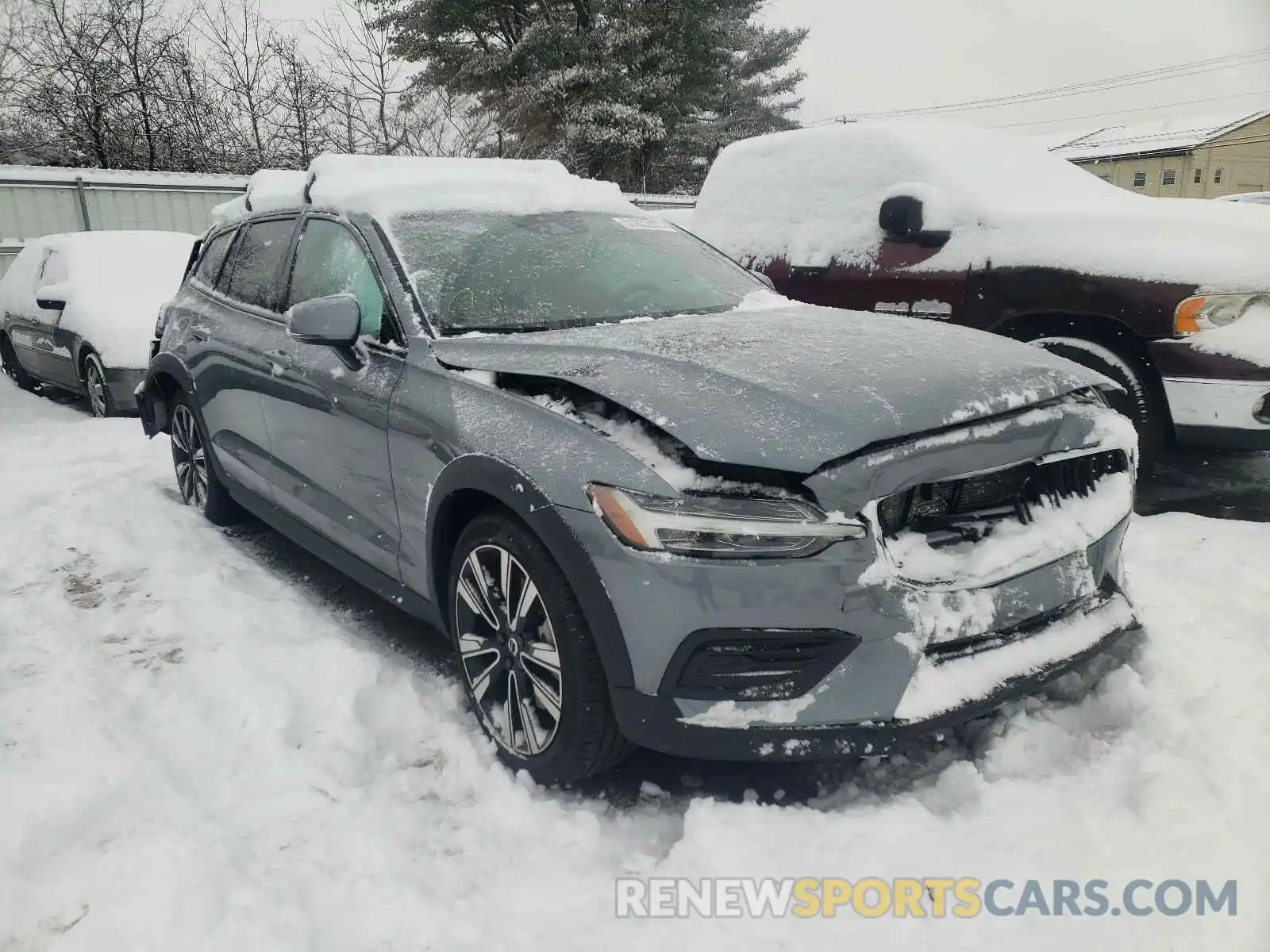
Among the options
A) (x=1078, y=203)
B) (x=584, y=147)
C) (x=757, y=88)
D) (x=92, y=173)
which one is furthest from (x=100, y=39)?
(x=1078, y=203)

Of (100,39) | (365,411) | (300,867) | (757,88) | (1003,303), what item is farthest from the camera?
(757,88)

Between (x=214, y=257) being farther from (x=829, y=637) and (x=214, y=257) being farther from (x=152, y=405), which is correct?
(x=829, y=637)

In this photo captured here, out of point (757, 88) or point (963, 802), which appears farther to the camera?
point (757, 88)

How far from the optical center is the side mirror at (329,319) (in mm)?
2844

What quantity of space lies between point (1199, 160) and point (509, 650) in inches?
1875

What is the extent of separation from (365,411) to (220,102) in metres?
20.4

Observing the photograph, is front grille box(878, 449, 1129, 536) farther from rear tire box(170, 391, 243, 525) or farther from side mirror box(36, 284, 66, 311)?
side mirror box(36, 284, 66, 311)

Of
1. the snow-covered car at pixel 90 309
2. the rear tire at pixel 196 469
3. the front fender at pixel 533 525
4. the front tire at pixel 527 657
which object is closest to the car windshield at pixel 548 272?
the front fender at pixel 533 525

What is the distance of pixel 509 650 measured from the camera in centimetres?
245

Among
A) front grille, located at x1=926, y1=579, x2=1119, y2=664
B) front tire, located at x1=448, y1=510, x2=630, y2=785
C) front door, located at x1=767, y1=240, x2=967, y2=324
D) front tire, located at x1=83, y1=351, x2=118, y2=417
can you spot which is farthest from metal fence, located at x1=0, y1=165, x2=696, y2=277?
front grille, located at x1=926, y1=579, x2=1119, y2=664

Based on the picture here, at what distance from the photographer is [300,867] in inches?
84.0

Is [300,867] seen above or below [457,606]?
below

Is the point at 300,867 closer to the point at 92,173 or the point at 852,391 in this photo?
the point at 852,391

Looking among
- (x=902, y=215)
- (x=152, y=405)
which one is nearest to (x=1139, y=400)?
(x=902, y=215)
